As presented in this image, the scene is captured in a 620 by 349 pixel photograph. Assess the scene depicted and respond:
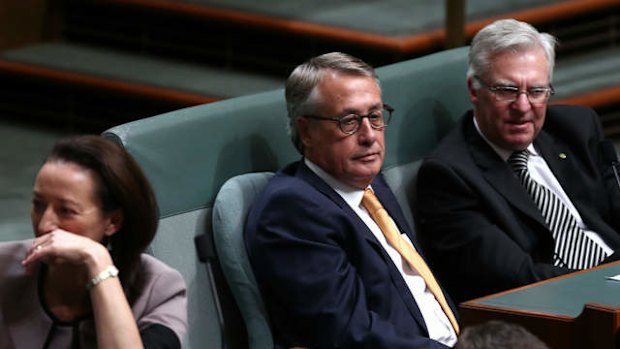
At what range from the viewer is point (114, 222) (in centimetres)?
296

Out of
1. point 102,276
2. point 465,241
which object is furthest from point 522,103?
point 102,276

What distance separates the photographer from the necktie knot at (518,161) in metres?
3.95

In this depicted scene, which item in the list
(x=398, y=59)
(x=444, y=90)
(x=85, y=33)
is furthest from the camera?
(x=85, y=33)

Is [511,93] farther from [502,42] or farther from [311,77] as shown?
[311,77]

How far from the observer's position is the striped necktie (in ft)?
12.8

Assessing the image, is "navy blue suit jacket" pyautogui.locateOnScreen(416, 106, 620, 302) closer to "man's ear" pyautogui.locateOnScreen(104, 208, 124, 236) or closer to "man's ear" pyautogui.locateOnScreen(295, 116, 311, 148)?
"man's ear" pyautogui.locateOnScreen(295, 116, 311, 148)

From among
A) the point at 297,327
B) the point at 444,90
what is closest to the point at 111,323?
Answer: the point at 297,327

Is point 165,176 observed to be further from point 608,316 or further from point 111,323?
point 608,316

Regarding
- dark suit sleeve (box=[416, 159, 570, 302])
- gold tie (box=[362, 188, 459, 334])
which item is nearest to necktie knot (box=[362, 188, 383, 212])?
gold tie (box=[362, 188, 459, 334])

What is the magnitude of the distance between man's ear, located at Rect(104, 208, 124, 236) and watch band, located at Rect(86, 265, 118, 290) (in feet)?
0.37

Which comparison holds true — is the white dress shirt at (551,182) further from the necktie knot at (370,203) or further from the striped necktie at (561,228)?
the necktie knot at (370,203)

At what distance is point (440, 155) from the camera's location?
385cm

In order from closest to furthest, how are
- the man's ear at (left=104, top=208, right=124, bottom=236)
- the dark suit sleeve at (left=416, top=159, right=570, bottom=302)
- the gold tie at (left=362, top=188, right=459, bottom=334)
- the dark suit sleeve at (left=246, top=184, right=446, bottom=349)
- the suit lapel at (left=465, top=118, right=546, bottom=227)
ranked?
the man's ear at (left=104, top=208, right=124, bottom=236), the dark suit sleeve at (left=246, top=184, right=446, bottom=349), the gold tie at (left=362, top=188, right=459, bottom=334), the dark suit sleeve at (left=416, top=159, right=570, bottom=302), the suit lapel at (left=465, top=118, right=546, bottom=227)

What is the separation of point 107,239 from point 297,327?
0.55m
